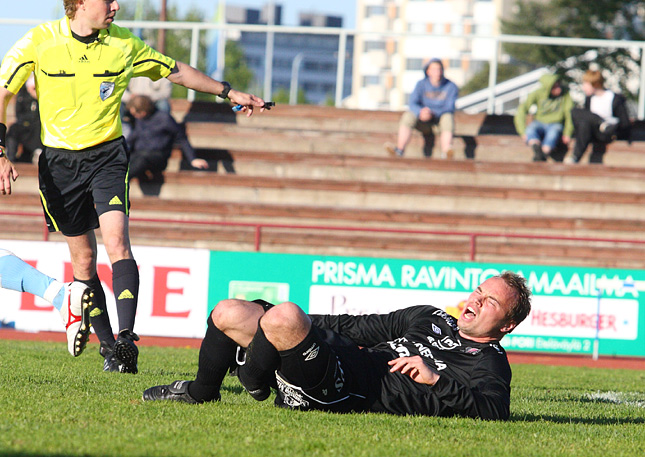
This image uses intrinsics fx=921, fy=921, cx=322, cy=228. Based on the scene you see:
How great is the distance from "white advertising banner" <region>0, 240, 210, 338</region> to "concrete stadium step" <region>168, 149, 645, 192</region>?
4.25m

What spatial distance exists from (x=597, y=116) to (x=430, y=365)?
12.3m

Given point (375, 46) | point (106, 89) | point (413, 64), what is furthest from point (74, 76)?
point (375, 46)

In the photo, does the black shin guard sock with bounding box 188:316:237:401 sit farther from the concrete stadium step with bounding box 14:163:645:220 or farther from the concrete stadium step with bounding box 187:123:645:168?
the concrete stadium step with bounding box 187:123:645:168

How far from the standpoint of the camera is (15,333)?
12.2 metres

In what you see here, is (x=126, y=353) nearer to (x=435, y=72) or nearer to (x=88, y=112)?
(x=88, y=112)

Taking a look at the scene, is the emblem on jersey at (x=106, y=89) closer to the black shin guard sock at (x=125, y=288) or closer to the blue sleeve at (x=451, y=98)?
the black shin guard sock at (x=125, y=288)

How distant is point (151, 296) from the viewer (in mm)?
12188

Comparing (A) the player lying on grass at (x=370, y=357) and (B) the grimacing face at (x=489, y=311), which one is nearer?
(A) the player lying on grass at (x=370, y=357)

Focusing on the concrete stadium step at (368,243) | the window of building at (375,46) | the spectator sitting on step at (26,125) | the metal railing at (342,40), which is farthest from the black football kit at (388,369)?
the window of building at (375,46)

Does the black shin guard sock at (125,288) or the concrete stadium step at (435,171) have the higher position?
the concrete stadium step at (435,171)

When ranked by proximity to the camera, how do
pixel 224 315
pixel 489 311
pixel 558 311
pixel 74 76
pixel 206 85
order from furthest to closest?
pixel 558 311 → pixel 206 85 → pixel 74 76 → pixel 489 311 → pixel 224 315

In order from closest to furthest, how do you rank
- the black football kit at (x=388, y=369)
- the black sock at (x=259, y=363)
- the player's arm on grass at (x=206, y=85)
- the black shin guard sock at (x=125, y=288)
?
the black sock at (x=259, y=363), the black football kit at (x=388, y=369), the black shin guard sock at (x=125, y=288), the player's arm on grass at (x=206, y=85)

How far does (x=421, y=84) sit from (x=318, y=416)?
12.1 meters

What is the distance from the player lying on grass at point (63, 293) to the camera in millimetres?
5141
